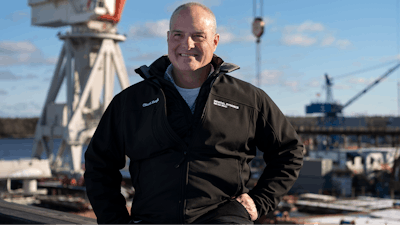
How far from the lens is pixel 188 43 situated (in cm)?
343

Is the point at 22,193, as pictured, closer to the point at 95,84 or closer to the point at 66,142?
the point at 66,142

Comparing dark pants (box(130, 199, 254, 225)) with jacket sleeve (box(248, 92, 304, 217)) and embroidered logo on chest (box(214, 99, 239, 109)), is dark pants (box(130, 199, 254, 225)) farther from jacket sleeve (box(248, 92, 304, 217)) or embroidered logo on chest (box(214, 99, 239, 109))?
embroidered logo on chest (box(214, 99, 239, 109))

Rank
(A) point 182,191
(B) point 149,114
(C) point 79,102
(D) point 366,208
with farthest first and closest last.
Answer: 1. (C) point 79,102
2. (D) point 366,208
3. (B) point 149,114
4. (A) point 182,191

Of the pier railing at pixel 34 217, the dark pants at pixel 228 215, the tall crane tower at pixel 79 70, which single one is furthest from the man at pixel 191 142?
the tall crane tower at pixel 79 70

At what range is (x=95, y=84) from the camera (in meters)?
49.1

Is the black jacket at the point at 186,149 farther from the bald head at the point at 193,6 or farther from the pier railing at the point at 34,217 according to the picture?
the pier railing at the point at 34,217

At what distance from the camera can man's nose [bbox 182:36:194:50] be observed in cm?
343

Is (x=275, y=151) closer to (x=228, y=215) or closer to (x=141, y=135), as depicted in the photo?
(x=228, y=215)

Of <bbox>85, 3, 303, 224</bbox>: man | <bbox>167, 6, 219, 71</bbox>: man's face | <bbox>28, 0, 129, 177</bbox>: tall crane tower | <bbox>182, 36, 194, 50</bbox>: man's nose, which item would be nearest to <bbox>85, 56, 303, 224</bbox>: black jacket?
<bbox>85, 3, 303, 224</bbox>: man

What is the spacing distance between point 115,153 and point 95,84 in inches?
1849

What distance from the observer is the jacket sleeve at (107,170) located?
3449 millimetres

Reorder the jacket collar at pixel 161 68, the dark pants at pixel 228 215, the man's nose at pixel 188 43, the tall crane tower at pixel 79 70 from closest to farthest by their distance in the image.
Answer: the dark pants at pixel 228 215
the man's nose at pixel 188 43
the jacket collar at pixel 161 68
the tall crane tower at pixel 79 70

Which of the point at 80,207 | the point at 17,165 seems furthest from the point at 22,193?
the point at 80,207

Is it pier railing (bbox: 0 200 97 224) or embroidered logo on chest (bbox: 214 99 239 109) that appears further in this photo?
pier railing (bbox: 0 200 97 224)
